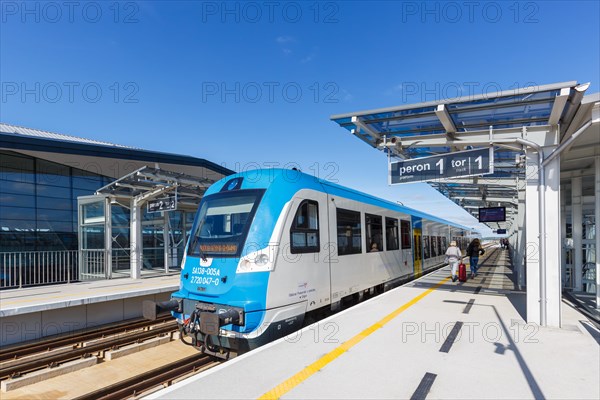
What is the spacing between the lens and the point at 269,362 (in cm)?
443

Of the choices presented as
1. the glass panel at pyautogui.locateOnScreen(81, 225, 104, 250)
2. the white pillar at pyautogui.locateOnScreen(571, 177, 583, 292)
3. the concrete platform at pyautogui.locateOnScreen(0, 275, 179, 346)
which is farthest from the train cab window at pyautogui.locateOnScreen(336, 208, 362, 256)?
the glass panel at pyautogui.locateOnScreen(81, 225, 104, 250)

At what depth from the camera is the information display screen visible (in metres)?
14.6

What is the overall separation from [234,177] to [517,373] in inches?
200

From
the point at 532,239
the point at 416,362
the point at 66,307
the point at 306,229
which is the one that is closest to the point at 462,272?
the point at 532,239

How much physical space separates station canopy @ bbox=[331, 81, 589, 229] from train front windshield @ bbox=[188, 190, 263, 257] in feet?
9.95

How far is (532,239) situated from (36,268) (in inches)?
527

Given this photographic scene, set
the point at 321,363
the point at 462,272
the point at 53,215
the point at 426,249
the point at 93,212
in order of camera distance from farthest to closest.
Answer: the point at 53,215, the point at 426,249, the point at 93,212, the point at 462,272, the point at 321,363

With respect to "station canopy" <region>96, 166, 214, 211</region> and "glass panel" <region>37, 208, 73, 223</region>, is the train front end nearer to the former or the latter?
"station canopy" <region>96, 166, 214, 211</region>

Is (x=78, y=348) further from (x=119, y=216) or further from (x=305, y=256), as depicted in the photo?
(x=119, y=216)

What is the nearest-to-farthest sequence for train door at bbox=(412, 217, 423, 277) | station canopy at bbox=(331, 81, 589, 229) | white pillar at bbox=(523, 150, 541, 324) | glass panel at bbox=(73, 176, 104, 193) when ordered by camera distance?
station canopy at bbox=(331, 81, 589, 229)
white pillar at bbox=(523, 150, 541, 324)
train door at bbox=(412, 217, 423, 277)
glass panel at bbox=(73, 176, 104, 193)

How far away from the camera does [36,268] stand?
36.6ft

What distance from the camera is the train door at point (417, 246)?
13556 mm

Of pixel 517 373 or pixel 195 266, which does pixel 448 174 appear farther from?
pixel 195 266

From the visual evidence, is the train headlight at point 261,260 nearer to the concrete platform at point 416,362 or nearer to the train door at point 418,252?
the concrete platform at point 416,362
